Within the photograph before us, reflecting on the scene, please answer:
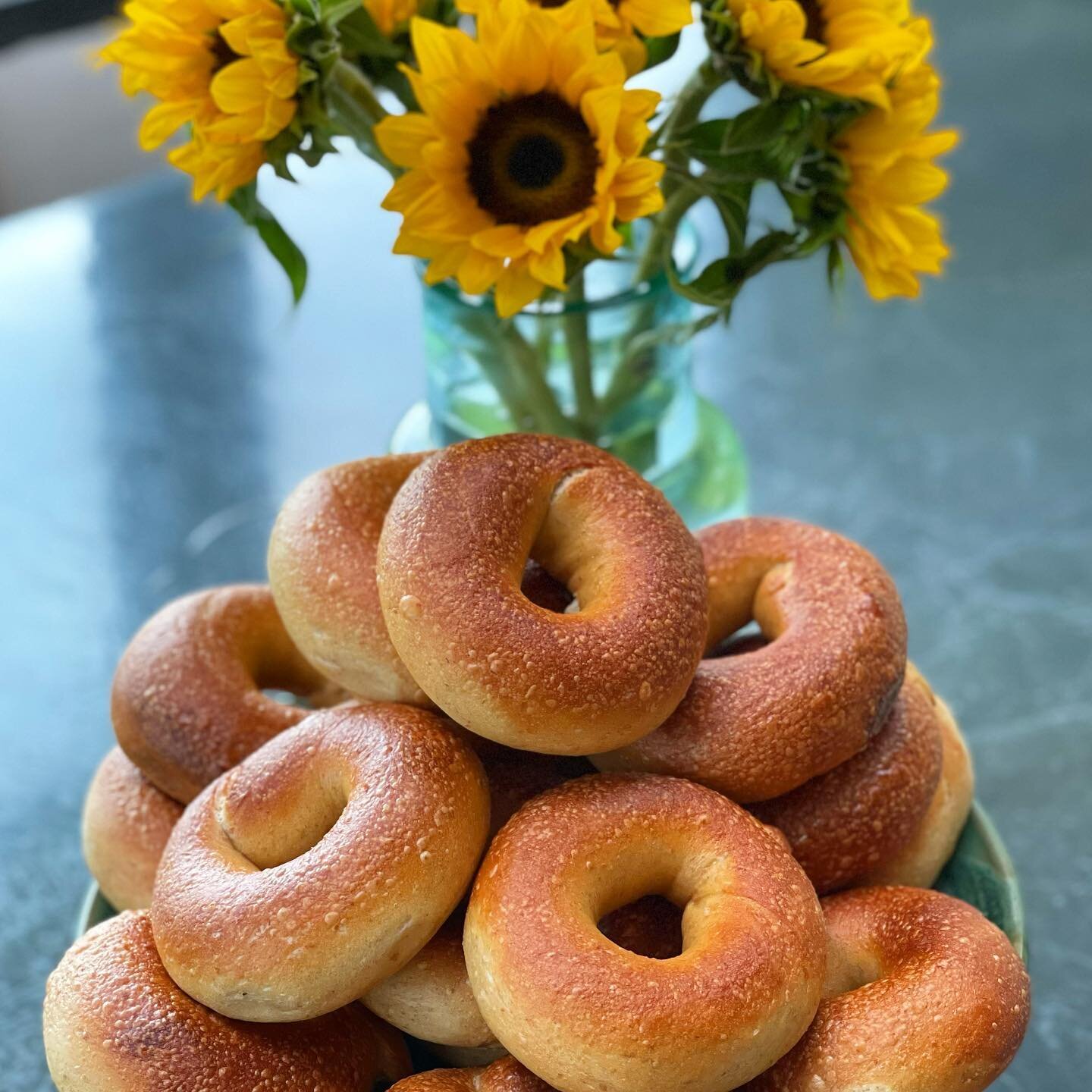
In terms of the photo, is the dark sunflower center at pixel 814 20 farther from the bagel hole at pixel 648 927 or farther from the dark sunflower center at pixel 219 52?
the bagel hole at pixel 648 927

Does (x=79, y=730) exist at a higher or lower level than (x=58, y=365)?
lower

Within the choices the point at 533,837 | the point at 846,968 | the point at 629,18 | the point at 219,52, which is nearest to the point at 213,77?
the point at 219,52

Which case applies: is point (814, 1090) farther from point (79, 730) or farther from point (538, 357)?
point (79, 730)

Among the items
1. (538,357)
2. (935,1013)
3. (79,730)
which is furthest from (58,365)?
(935,1013)

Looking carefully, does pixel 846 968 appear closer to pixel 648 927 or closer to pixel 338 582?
pixel 648 927

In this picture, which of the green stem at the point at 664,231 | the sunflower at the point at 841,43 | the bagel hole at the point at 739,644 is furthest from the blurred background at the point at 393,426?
the sunflower at the point at 841,43

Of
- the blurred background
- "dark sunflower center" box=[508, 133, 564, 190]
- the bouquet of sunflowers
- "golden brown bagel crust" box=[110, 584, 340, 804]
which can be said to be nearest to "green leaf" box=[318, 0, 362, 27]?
the bouquet of sunflowers
